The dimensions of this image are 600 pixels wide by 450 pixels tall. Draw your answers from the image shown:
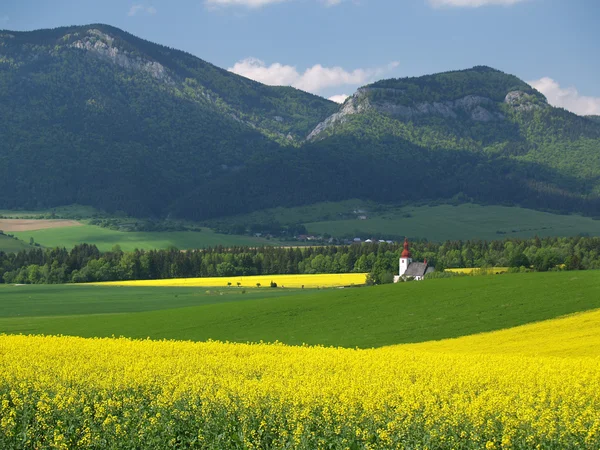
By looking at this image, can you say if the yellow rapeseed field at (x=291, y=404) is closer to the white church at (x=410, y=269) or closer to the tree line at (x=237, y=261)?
the white church at (x=410, y=269)

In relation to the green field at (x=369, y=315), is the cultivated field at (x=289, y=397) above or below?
above

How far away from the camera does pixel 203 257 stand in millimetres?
151250

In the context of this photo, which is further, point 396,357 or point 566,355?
point 566,355

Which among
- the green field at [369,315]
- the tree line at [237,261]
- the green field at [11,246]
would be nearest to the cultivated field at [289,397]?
the green field at [369,315]

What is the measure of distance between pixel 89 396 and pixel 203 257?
430 feet

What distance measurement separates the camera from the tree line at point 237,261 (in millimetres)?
139250

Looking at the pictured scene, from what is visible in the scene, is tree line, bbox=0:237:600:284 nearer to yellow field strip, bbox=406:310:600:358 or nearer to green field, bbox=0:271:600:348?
green field, bbox=0:271:600:348

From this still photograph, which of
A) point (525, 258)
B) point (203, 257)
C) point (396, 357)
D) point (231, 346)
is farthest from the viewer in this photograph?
point (203, 257)

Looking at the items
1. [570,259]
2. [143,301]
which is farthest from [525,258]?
[143,301]

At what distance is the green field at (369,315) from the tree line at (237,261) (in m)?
65.6

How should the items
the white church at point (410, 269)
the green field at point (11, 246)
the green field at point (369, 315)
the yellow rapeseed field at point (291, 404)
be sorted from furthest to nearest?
the green field at point (11, 246) < the white church at point (410, 269) < the green field at point (369, 315) < the yellow rapeseed field at point (291, 404)

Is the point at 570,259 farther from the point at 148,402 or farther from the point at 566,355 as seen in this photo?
the point at 148,402

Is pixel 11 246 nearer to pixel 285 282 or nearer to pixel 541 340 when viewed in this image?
pixel 285 282

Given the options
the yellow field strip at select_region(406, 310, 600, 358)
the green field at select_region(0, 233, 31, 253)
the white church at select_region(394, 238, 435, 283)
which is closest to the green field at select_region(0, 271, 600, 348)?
the yellow field strip at select_region(406, 310, 600, 358)
